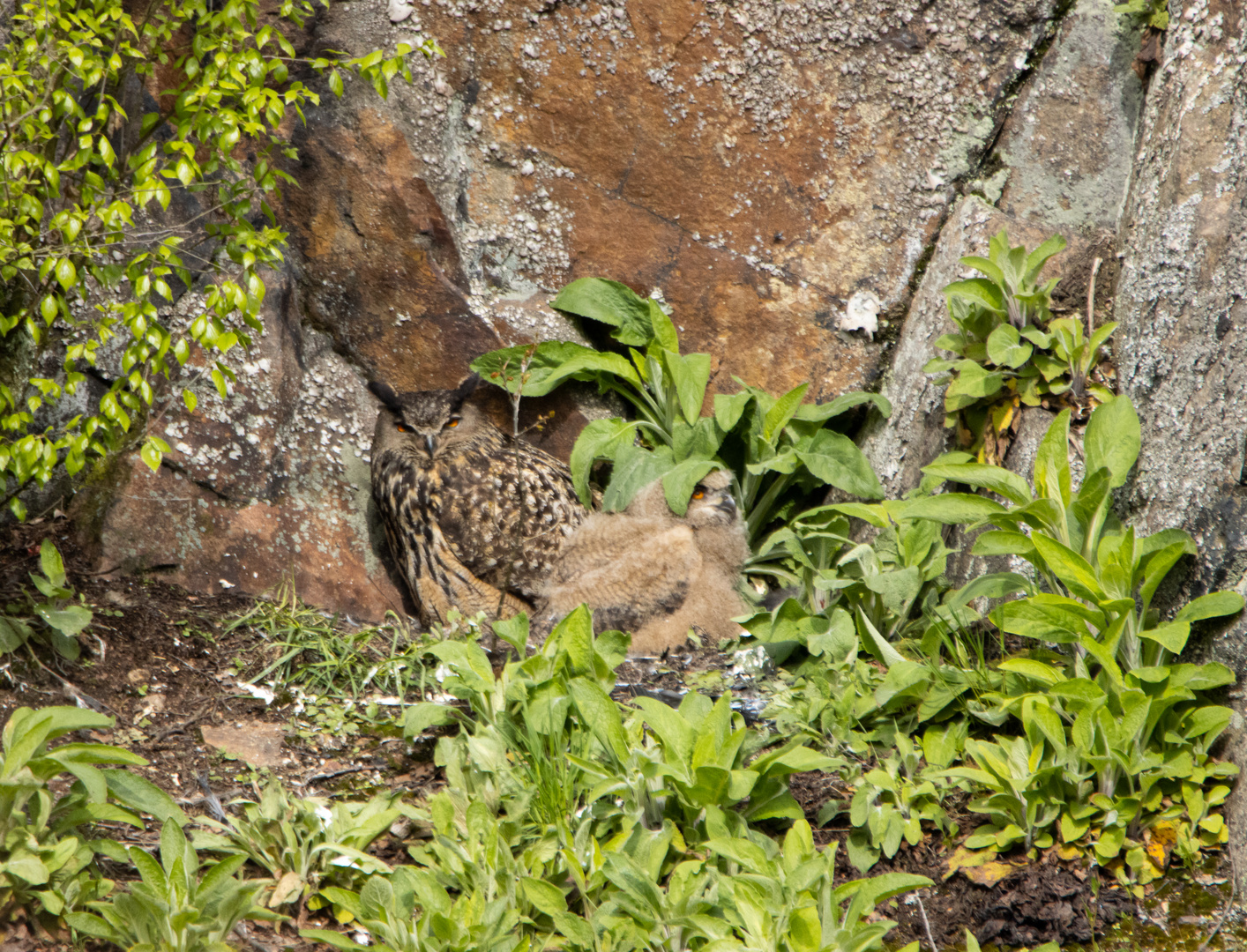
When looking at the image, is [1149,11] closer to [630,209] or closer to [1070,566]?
[630,209]

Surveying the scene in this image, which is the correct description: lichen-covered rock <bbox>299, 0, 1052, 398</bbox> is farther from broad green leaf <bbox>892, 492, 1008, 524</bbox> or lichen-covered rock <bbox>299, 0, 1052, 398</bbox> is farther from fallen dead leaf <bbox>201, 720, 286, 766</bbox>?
fallen dead leaf <bbox>201, 720, 286, 766</bbox>

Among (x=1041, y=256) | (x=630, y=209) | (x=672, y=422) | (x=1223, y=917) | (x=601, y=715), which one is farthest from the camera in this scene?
(x=630, y=209)

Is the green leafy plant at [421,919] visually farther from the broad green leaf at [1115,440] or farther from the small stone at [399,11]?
the small stone at [399,11]

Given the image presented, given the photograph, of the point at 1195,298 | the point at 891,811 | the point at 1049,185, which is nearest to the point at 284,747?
the point at 891,811

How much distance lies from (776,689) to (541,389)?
69.1 inches

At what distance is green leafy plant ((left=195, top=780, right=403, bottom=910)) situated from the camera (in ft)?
8.72

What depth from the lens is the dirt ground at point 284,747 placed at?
2.44m

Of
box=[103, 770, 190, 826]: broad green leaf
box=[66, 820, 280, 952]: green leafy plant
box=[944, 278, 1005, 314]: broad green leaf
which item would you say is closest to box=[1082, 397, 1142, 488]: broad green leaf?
box=[944, 278, 1005, 314]: broad green leaf

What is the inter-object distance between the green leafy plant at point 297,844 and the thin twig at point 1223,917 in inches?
80.9

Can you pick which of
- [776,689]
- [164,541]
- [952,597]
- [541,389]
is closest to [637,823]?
[776,689]

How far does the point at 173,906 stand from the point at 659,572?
2.47m

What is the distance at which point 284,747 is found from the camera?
3.38 meters

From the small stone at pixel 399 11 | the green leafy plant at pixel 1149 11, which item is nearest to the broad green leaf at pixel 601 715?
the small stone at pixel 399 11

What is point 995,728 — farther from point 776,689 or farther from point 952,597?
point 776,689
